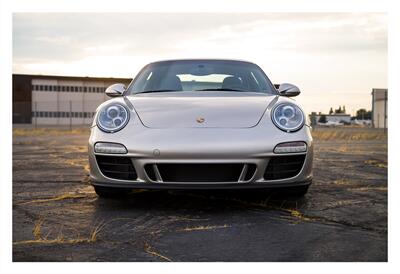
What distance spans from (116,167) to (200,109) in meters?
0.82

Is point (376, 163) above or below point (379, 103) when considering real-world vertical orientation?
below

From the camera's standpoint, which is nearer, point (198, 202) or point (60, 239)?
point (60, 239)

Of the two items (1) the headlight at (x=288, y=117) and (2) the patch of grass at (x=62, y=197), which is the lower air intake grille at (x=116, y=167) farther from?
(1) the headlight at (x=288, y=117)

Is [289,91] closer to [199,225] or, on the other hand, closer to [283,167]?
[283,167]

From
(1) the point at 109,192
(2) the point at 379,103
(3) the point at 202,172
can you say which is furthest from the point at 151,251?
(2) the point at 379,103

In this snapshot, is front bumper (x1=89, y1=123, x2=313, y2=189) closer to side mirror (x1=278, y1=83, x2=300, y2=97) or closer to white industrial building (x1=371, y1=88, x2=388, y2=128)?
side mirror (x1=278, y1=83, x2=300, y2=97)

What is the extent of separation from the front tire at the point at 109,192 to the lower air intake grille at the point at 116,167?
0.38ft

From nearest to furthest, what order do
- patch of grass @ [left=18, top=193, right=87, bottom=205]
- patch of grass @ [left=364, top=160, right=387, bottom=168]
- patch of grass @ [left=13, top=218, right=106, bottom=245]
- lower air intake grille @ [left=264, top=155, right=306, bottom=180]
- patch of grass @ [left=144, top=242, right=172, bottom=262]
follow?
patch of grass @ [left=144, top=242, right=172, bottom=262] → patch of grass @ [left=13, top=218, right=106, bottom=245] → lower air intake grille @ [left=264, top=155, right=306, bottom=180] → patch of grass @ [left=18, top=193, right=87, bottom=205] → patch of grass @ [left=364, top=160, right=387, bottom=168]

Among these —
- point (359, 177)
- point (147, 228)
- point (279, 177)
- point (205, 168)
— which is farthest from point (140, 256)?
point (359, 177)

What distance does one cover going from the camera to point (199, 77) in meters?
4.98

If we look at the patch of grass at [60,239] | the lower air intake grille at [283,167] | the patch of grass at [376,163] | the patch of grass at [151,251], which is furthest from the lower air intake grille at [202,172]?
the patch of grass at [376,163]

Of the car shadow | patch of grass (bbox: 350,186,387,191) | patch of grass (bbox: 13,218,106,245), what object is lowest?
patch of grass (bbox: 350,186,387,191)

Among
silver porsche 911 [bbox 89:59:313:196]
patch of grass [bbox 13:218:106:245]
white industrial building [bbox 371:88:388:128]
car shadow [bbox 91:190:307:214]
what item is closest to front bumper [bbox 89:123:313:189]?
silver porsche 911 [bbox 89:59:313:196]

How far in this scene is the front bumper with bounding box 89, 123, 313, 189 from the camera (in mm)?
3461
